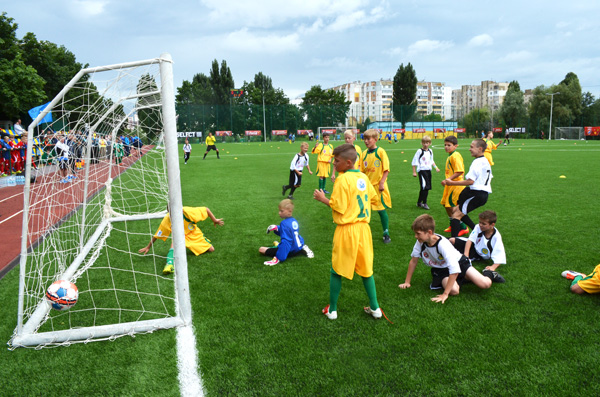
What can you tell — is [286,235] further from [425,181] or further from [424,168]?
[424,168]

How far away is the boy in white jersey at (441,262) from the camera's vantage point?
3.86 metres

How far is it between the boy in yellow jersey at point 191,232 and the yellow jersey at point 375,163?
8.29 ft

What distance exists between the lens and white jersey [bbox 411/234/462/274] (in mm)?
3875

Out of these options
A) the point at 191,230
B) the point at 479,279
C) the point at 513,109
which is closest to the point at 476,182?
the point at 479,279

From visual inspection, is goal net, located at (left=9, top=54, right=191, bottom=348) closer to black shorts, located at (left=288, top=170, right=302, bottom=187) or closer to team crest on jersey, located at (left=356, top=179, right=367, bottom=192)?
team crest on jersey, located at (left=356, top=179, right=367, bottom=192)

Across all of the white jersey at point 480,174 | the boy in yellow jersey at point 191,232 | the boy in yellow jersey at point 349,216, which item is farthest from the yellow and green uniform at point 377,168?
the boy in yellow jersey at point 349,216

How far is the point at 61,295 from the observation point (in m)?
3.53

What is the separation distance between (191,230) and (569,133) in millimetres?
61241

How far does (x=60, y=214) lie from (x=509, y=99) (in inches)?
2805

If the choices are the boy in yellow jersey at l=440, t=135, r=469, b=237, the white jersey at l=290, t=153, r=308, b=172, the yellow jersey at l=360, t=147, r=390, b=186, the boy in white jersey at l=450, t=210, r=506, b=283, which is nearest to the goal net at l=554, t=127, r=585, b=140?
the white jersey at l=290, t=153, r=308, b=172

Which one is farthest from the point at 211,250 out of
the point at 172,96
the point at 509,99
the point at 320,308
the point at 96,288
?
the point at 509,99

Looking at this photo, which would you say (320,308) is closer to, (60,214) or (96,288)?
(96,288)

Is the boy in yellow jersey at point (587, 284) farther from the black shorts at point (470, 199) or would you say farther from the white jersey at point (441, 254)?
the black shorts at point (470, 199)

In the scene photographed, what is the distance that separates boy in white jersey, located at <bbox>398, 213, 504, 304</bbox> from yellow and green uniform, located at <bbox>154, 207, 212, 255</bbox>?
2.83 m
